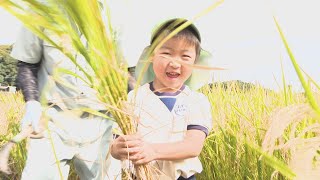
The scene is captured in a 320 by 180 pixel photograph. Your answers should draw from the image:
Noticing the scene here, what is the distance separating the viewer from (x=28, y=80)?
197 centimetres

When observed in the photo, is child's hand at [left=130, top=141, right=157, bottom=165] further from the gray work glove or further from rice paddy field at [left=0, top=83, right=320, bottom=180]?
the gray work glove

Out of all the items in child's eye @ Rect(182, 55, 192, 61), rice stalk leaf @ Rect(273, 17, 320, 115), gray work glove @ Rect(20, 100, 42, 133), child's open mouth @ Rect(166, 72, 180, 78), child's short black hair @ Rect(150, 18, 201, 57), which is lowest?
rice stalk leaf @ Rect(273, 17, 320, 115)

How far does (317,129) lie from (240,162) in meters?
1.44

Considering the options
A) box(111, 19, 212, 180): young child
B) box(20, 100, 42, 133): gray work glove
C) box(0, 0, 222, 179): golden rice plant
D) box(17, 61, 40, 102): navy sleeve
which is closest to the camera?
box(0, 0, 222, 179): golden rice plant

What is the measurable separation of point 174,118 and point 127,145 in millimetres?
453

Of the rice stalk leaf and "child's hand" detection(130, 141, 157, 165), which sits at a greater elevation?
the rice stalk leaf

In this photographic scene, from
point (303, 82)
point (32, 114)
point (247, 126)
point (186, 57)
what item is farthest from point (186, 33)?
point (303, 82)

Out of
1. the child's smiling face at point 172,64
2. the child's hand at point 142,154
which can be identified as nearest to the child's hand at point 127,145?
the child's hand at point 142,154

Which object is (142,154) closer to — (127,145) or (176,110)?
(127,145)

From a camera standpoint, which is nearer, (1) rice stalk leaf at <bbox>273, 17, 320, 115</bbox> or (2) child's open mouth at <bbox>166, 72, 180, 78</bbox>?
(1) rice stalk leaf at <bbox>273, 17, 320, 115</bbox>

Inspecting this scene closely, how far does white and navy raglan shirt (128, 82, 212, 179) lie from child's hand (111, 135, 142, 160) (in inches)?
12.2

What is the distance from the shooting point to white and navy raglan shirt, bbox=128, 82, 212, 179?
54.7 inches

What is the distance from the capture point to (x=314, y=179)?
0.51 metres

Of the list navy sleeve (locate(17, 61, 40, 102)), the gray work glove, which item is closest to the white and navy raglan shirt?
the gray work glove
